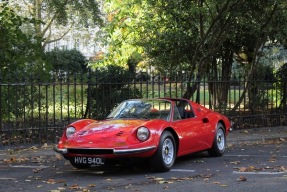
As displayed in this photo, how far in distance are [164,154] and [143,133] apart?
624 mm

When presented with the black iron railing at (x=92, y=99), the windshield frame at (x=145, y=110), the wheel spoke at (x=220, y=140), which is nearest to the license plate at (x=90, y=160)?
the windshield frame at (x=145, y=110)

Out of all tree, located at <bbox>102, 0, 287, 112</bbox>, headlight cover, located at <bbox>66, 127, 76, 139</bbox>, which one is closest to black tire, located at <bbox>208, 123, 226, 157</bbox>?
headlight cover, located at <bbox>66, 127, 76, 139</bbox>

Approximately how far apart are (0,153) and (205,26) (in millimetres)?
9519

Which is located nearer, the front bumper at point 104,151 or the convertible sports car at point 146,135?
the front bumper at point 104,151

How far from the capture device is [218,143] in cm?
1062

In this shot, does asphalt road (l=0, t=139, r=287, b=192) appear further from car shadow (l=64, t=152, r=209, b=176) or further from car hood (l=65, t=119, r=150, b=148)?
car hood (l=65, t=119, r=150, b=148)

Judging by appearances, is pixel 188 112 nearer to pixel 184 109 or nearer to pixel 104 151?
pixel 184 109

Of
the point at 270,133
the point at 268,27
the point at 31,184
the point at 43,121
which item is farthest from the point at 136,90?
the point at 31,184

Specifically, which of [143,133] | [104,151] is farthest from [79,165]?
[143,133]

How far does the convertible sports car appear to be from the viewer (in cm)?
806

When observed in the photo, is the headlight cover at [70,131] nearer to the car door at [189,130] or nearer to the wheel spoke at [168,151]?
the wheel spoke at [168,151]

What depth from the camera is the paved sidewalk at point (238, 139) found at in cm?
1091

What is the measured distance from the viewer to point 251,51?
64.6 ft

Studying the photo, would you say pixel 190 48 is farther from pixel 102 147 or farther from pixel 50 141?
pixel 102 147
